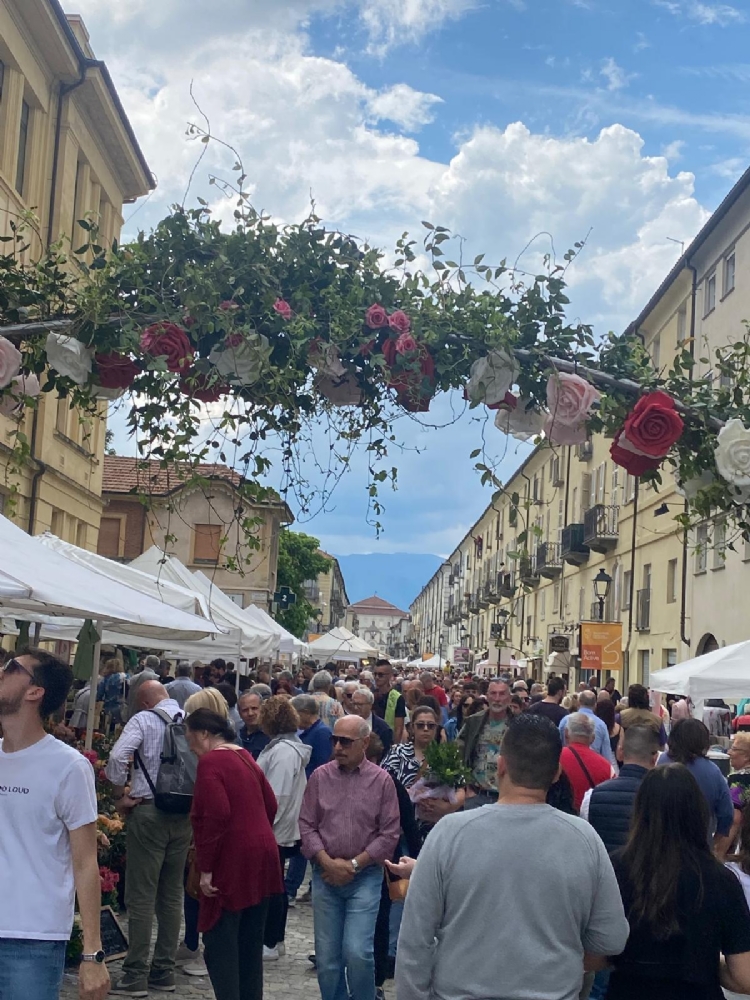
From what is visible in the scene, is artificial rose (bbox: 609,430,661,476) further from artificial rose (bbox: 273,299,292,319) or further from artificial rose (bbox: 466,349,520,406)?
artificial rose (bbox: 273,299,292,319)

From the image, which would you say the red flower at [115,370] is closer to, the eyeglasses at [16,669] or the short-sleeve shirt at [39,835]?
the eyeglasses at [16,669]

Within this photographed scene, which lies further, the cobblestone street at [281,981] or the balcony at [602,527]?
the balcony at [602,527]

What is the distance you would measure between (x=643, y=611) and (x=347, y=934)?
29.7 metres

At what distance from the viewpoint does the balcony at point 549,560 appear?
50.0 m

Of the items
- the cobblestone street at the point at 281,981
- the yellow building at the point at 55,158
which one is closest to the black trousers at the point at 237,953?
the cobblestone street at the point at 281,981

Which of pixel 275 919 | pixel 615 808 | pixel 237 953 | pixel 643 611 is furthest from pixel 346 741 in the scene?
pixel 643 611

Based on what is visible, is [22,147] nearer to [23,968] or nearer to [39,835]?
[39,835]

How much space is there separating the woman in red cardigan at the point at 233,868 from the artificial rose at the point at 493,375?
2656mm

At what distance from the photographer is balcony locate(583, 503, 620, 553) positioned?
39.8 metres

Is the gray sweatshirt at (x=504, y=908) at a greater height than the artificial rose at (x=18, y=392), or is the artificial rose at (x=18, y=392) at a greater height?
the artificial rose at (x=18, y=392)

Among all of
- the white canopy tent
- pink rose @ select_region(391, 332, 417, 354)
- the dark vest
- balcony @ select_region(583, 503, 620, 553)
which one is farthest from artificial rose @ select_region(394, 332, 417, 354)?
balcony @ select_region(583, 503, 620, 553)

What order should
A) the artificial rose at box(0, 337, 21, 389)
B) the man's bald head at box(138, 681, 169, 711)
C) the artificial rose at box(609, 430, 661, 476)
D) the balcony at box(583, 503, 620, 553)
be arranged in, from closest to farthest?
the artificial rose at box(0, 337, 21, 389)
the artificial rose at box(609, 430, 661, 476)
the man's bald head at box(138, 681, 169, 711)
the balcony at box(583, 503, 620, 553)

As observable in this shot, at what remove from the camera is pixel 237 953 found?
6.80m

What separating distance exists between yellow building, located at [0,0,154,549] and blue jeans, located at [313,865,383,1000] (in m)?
13.7
